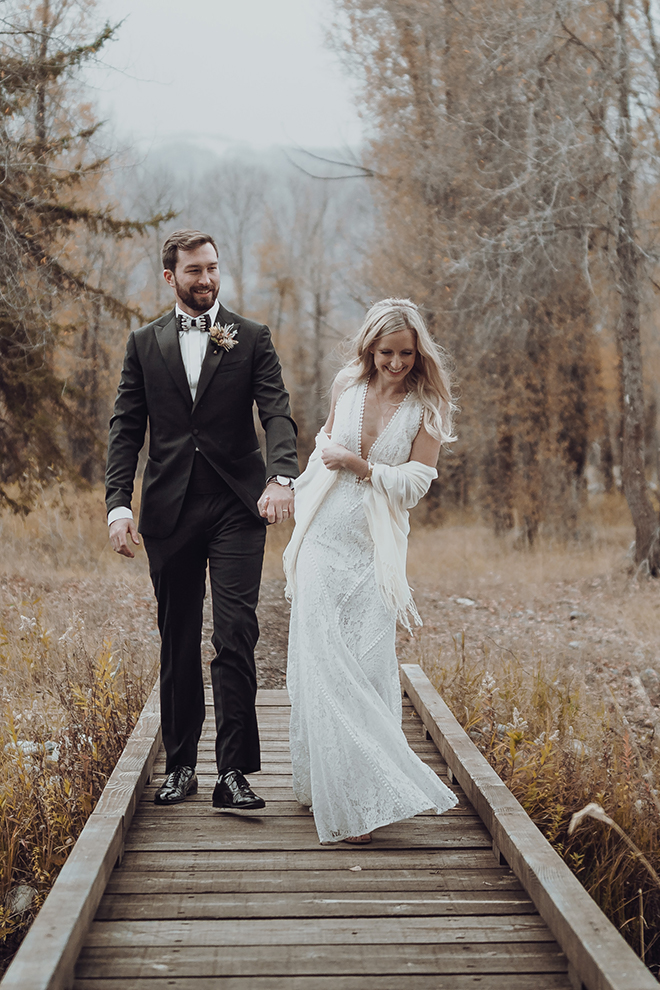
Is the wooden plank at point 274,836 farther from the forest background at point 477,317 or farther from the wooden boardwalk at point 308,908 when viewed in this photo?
the forest background at point 477,317

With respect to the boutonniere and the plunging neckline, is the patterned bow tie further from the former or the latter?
the plunging neckline

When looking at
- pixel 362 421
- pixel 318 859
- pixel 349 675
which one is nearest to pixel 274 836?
pixel 318 859

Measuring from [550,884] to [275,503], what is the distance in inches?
62.7

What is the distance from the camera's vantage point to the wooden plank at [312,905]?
9.42 ft

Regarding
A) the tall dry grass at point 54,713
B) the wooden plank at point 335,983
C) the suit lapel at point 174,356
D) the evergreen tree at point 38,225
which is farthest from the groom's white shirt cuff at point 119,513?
the evergreen tree at point 38,225

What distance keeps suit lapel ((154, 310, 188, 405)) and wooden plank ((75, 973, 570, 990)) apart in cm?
212

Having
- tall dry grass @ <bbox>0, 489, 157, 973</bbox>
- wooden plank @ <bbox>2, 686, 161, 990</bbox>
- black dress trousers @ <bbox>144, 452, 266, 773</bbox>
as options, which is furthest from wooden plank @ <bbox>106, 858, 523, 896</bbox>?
tall dry grass @ <bbox>0, 489, 157, 973</bbox>

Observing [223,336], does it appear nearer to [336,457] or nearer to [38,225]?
[336,457]

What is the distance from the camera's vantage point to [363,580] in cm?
369

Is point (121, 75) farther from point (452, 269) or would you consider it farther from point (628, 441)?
point (628, 441)

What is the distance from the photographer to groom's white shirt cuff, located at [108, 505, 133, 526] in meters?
3.68

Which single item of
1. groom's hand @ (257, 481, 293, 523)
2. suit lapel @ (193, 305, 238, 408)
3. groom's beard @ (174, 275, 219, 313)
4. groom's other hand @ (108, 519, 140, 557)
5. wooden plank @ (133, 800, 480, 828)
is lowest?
wooden plank @ (133, 800, 480, 828)

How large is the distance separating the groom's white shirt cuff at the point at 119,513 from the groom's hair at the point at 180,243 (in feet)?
3.27

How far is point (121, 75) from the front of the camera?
8.85 metres
